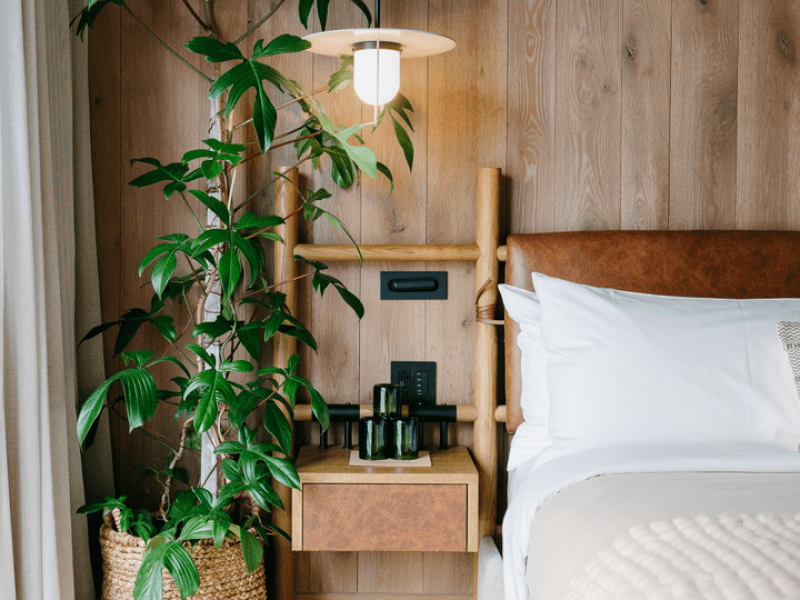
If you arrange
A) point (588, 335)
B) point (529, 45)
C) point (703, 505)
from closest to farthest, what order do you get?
point (703, 505) < point (588, 335) < point (529, 45)

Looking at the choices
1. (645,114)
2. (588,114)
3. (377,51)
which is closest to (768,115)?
(645,114)

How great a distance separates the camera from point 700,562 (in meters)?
0.86

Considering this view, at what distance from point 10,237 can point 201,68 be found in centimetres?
79

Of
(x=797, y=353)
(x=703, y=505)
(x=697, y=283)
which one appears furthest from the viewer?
(x=697, y=283)

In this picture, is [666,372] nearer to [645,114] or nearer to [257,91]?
[645,114]

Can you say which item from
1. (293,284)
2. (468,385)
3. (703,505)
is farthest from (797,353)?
(293,284)

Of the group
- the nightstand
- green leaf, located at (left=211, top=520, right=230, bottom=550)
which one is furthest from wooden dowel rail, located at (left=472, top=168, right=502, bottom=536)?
green leaf, located at (left=211, top=520, right=230, bottom=550)

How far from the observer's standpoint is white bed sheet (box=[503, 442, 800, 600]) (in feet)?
4.22

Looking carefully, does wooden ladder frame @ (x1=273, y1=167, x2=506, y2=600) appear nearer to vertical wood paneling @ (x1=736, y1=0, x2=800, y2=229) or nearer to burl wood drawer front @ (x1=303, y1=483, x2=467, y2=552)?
burl wood drawer front @ (x1=303, y1=483, x2=467, y2=552)

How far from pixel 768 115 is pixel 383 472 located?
154cm

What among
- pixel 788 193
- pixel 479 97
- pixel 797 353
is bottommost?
pixel 797 353

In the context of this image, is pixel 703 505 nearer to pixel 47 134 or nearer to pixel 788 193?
pixel 788 193

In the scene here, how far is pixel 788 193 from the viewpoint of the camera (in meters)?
1.90

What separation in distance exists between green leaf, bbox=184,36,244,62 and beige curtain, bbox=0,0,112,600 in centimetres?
42
